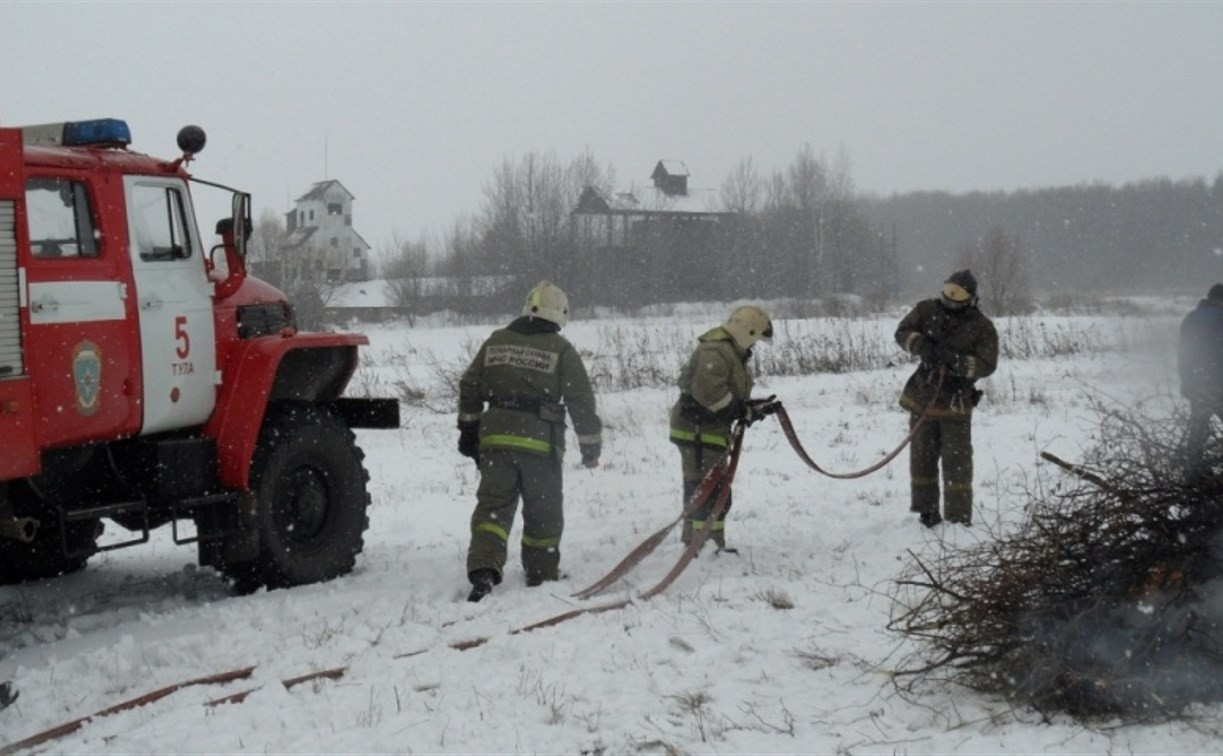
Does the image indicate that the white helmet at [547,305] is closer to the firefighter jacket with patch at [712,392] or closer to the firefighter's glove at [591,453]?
the firefighter's glove at [591,453]

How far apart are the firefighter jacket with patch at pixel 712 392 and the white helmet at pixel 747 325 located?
0.06 metres

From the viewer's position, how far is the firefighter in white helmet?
7422 millimetres

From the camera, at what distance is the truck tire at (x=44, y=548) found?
6133 millimetres

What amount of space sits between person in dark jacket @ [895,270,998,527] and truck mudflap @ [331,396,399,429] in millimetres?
3684

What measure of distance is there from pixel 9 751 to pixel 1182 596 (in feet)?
14.7

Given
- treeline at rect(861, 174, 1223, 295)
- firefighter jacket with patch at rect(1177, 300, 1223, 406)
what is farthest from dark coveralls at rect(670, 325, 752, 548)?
firefighter jacket with patch at rect(1177, 300, 1223, 406)

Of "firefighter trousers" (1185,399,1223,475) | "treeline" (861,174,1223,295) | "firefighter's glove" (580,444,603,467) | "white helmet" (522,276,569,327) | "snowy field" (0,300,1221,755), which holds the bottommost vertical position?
"snowy field" (0,300,1221,755)

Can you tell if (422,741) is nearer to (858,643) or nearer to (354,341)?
(858,643)

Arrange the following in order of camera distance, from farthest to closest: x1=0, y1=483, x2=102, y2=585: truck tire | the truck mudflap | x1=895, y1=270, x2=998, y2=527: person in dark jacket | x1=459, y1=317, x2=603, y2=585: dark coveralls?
1. x1=895, y1=270, x2=998, y2=527: person in dark jacket
2. the truck mudflap
3. x1=459, y1=317, x2=603, y2=585: dark coveralls
4. x1=0, y1=483, x2=102, y2=585: truck tire

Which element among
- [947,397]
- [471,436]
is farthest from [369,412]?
[947,397]

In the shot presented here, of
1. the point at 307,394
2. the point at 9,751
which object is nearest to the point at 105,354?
the point at 307,394

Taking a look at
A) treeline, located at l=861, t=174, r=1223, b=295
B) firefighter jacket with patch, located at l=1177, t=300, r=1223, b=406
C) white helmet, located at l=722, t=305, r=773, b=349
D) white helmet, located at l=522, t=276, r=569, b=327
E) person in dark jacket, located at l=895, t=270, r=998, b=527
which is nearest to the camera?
treeline, located at l=861, t=174, r=1223, b=295

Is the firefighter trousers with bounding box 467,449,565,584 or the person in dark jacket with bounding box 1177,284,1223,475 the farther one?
the firefighter trousers with bounding box 467,449,565,584

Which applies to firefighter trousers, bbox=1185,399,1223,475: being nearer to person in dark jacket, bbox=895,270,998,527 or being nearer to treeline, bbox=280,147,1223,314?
person in dark jacket, bbox=895,270,998,527
